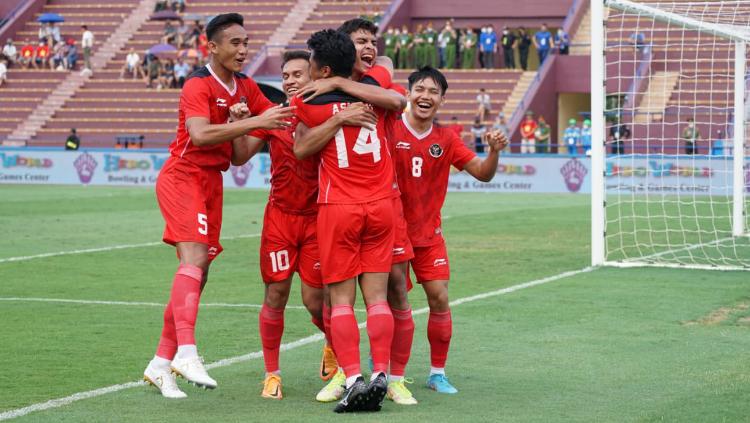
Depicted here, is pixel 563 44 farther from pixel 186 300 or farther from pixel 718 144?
pixel 186 300

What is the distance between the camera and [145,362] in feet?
28.7

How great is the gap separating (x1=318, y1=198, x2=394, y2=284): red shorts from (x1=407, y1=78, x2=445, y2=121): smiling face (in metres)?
0.88

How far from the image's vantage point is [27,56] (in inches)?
1955

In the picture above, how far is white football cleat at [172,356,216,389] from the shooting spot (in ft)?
22.7

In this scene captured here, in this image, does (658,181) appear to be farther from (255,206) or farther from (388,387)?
(388,387)

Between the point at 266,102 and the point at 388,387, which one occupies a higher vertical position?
the point at 266,102

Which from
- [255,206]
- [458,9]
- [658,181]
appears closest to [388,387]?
[255,206]

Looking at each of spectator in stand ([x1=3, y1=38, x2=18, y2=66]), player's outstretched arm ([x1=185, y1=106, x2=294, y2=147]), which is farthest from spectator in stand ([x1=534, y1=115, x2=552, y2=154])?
player's outstretched arm ([x1=185, y1=106, x2=294, y2=147])

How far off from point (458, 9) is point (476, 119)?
29.2 feet

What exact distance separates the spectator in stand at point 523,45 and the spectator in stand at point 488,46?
96 centimetres

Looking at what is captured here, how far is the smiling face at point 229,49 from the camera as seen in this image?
760 centimetres

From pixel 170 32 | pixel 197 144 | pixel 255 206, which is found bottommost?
pixel 255 206

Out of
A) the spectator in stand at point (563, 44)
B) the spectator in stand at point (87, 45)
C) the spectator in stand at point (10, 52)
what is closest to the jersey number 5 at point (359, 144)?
the spectator in stand at point (563, 44)

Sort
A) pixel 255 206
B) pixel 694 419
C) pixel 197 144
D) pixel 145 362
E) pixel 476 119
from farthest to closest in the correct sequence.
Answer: pixel 476 119, pixel 255 206, pixel 145 362, pixel 197 144, pixel 694 419
